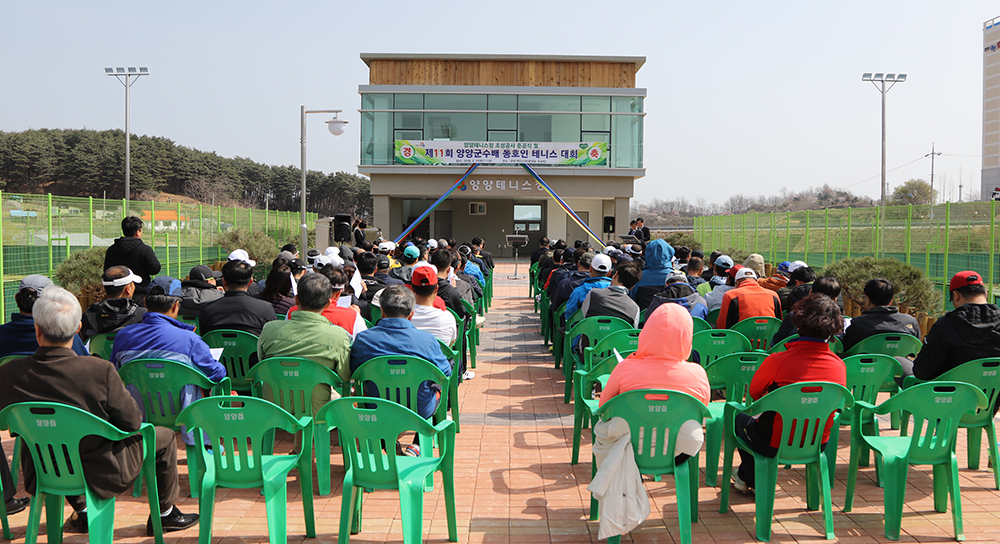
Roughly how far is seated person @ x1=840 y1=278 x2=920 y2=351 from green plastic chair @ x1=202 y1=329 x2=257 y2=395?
15.5 feet

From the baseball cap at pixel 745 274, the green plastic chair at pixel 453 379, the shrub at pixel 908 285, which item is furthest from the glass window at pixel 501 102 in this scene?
the green plastic chair at pixel 453 379

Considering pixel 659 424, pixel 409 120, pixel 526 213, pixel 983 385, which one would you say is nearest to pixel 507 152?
pixel 409 120

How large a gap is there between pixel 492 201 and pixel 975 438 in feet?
94.0

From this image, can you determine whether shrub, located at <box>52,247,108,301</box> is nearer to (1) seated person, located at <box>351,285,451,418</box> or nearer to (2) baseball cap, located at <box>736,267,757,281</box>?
(1) seated person, located at <box>351,285,451,418</box>

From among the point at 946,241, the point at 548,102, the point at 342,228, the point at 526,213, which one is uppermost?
the point at 548,102

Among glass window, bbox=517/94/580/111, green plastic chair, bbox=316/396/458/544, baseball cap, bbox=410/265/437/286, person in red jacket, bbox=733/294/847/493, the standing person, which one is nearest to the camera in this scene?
green plastic chair, bbox=316/396/458/544

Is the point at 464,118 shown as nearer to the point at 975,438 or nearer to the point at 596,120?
the point at 596,120

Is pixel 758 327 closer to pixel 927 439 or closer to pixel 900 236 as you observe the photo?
pixel 927 439

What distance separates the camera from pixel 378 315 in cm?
Answer: 748

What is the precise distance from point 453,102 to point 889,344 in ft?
78.9

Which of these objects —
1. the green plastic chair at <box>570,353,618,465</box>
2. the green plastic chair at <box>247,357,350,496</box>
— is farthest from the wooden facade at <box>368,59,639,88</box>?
the green plastic chair at <box>247,357,350,496</box>

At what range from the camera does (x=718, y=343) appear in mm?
5641

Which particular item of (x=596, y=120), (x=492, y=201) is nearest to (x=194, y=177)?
(x=492, y=201)

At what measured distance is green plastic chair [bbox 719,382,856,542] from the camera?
11.7 ft
